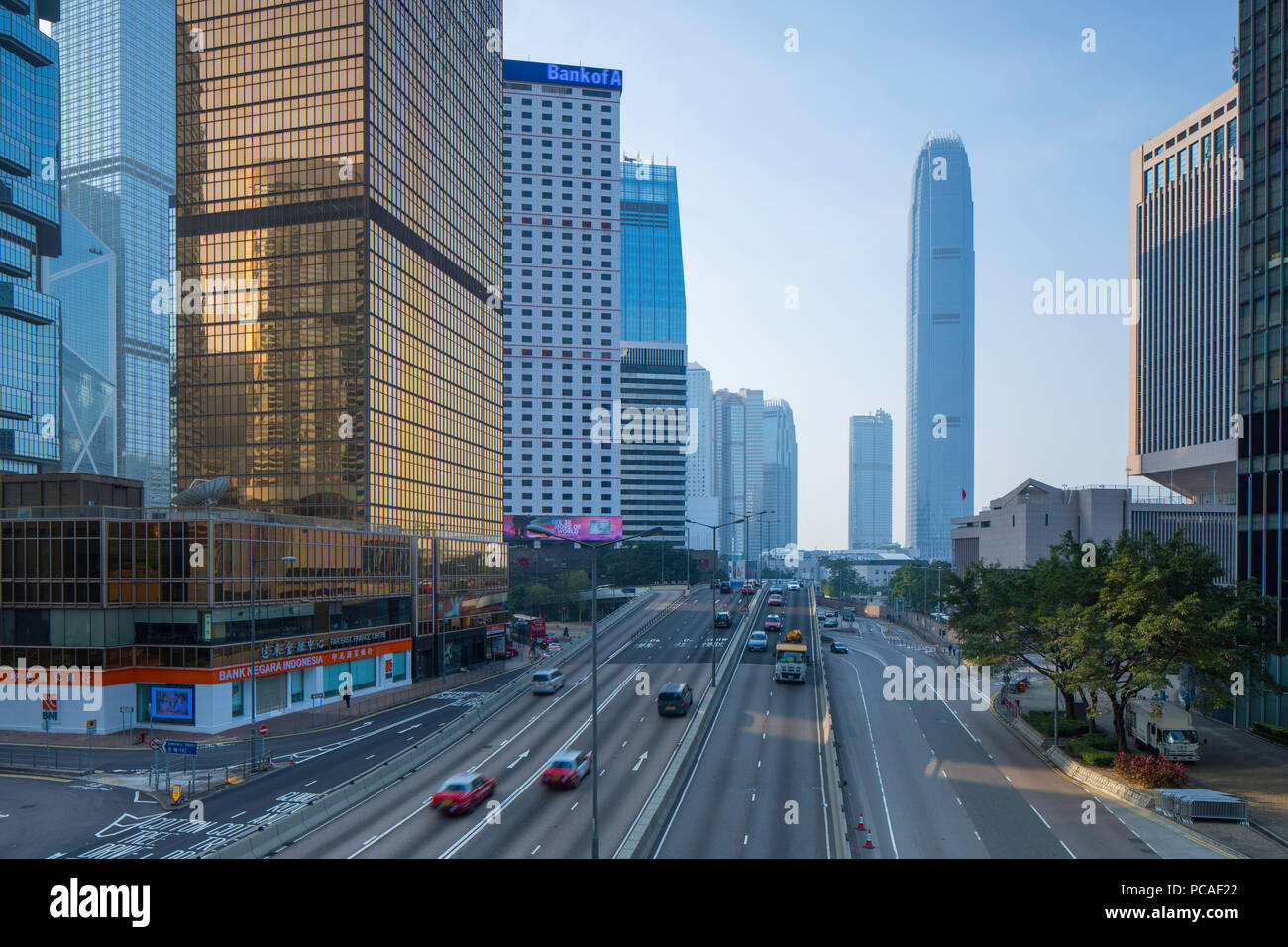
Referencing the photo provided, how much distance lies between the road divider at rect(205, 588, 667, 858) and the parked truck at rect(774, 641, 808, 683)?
1830 centimetres

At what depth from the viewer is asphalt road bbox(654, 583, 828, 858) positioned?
1256 inches

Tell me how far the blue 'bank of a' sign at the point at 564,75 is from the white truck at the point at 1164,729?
16915 cm

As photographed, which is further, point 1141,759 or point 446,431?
point 446,431

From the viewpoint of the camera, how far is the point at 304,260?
7844cm

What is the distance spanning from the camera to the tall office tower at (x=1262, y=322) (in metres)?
50.3

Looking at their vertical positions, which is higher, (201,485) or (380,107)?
(380,107)

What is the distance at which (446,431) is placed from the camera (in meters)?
92.2

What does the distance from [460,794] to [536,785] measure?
567cm

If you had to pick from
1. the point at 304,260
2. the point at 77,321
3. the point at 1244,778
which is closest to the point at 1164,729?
the point at 1244,778
